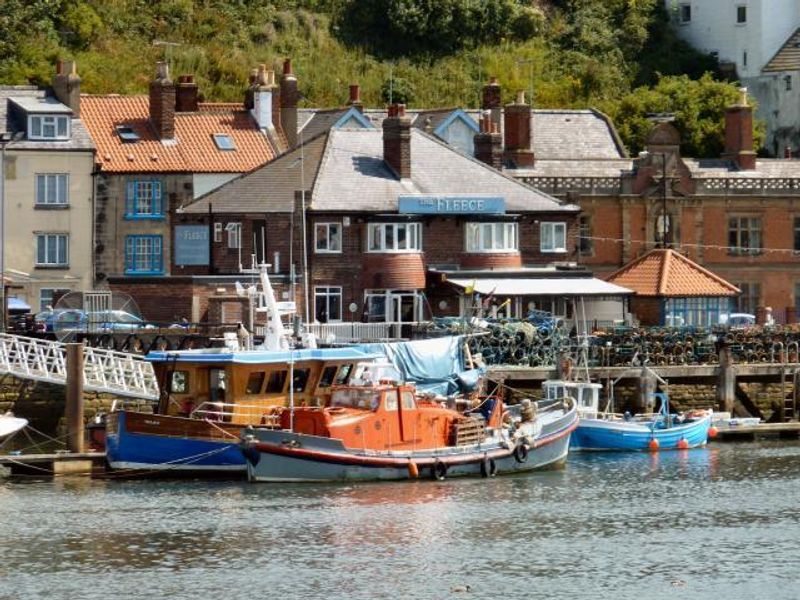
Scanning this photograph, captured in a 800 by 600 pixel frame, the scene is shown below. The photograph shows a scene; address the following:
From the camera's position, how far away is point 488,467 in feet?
220

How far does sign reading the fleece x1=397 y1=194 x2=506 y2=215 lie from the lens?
84.3 m

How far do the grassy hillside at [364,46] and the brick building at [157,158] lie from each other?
32.2ft

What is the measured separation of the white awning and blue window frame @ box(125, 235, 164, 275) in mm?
13104

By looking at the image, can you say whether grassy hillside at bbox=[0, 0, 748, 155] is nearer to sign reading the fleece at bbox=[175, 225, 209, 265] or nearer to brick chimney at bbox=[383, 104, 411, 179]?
sign reading the fleece at bbox=[175, 225, 209, 265]

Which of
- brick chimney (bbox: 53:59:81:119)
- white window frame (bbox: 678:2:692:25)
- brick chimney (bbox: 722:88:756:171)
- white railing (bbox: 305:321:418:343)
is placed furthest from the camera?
white window frame (bbox: 678:2:692:25)

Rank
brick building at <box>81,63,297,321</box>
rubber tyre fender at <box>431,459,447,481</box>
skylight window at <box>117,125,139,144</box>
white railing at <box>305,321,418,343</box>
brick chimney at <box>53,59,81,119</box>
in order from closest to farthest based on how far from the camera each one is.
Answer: rubber tyre fender at <box>431,459,447,481</box> < white railing at <box>305,321,418,343</box> < brick building at <box>81,63,297,321</box> < brick chimney at <box>53,59,81,119</box> < skylight window at <box>117,125,139,144</box>

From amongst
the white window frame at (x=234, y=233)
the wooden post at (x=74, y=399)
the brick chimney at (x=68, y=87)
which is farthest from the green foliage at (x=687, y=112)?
the wooden post at (x=74, y=399)

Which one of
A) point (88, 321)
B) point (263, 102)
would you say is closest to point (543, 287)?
point (88, 321)

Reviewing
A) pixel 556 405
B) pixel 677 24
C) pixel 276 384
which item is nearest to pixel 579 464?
pixel 556 405

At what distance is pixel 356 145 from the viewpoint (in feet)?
285

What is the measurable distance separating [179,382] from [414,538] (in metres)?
12.3

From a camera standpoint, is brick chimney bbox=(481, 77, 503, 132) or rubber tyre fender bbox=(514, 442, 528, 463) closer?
rubber tyre fender bbox=(514, 442, 528, 463)

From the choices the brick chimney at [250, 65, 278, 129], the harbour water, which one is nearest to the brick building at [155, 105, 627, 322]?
the brick chimney at [250, 65, 278, 129]

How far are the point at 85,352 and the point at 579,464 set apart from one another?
49.6 ft
